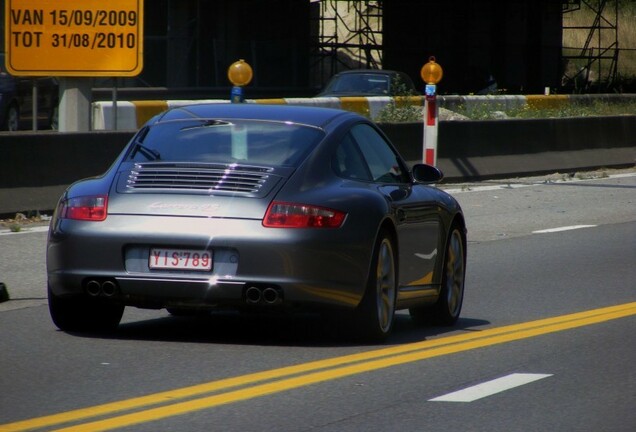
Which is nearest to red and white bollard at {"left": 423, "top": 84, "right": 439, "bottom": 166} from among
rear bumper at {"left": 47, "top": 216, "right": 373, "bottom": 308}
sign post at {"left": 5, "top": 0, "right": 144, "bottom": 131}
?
sign post at {"left": 5, "top": 0, "right": 144, "bottom": 131}

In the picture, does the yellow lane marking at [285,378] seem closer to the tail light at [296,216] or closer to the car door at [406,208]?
the car door at [406,208]

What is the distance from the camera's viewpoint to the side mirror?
9.60m

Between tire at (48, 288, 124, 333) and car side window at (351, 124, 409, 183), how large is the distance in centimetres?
179

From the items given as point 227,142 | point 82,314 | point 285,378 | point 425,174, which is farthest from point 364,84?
point 285,378

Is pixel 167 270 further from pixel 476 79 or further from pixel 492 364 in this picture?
pixel 476 79

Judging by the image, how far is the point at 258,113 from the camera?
9.17 meters

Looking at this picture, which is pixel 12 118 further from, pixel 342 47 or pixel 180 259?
pixel 342 47

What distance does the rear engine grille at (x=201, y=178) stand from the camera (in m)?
8.27

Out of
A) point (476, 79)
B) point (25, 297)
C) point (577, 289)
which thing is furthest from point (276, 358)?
point (476, 79)

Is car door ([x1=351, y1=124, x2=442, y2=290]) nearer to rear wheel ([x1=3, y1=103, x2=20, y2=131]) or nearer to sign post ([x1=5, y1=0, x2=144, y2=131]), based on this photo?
sign post ([x1=5, y1=0, x2=144, y2=131])

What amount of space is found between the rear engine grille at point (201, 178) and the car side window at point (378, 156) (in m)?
1.08

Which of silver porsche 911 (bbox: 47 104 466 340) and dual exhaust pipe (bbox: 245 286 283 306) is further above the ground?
silver porsche 911 (bbox: 47 104 466 340)

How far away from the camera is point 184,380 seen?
732cm

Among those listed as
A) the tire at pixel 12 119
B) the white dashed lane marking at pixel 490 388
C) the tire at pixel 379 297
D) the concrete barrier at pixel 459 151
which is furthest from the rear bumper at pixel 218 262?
the tire at pixel 12 119
